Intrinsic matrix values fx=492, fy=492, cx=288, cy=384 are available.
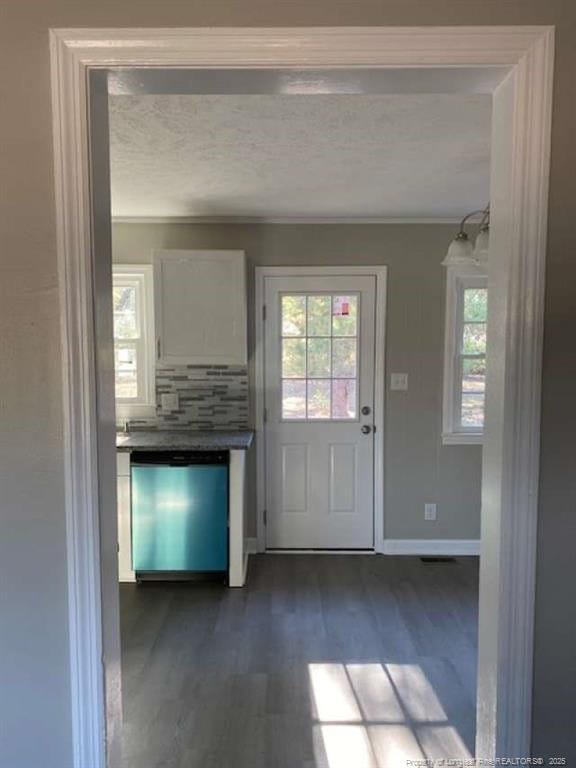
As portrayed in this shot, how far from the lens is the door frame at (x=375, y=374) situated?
345 centimetres

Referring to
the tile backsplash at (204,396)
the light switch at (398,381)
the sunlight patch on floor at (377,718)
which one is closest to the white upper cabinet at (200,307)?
the tile backsplash at (204,396)

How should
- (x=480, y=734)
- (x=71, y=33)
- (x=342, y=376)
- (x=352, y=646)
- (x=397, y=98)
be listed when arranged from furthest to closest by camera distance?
1. (x=342, y=376)
2. (x=352, y=646)
3. (x=397, y=98)
4. (x=480, y=734)
5. (x=71, y=33)

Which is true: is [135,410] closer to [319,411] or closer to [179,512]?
[179,512]

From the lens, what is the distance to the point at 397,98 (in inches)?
64.1

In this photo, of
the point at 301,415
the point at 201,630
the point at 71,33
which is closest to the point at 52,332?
the point at 71,33

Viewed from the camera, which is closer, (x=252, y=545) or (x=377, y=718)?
(x=377, y=718)

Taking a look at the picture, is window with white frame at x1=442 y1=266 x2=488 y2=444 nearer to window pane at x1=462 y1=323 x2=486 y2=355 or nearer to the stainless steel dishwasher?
window pane at x1=462 y1=323 x2=486 y2=355

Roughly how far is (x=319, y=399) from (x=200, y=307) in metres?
1.06

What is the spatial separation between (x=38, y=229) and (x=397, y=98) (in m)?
1.29

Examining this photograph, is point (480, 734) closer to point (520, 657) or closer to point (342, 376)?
point (520, 657)

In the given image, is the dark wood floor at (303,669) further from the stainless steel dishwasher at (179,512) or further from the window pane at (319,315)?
the window pane at (319,315)

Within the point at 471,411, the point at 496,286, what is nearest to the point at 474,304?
the point at 471,411

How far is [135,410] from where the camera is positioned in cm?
354

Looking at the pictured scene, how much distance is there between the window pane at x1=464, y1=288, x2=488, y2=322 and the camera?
3.49 m
